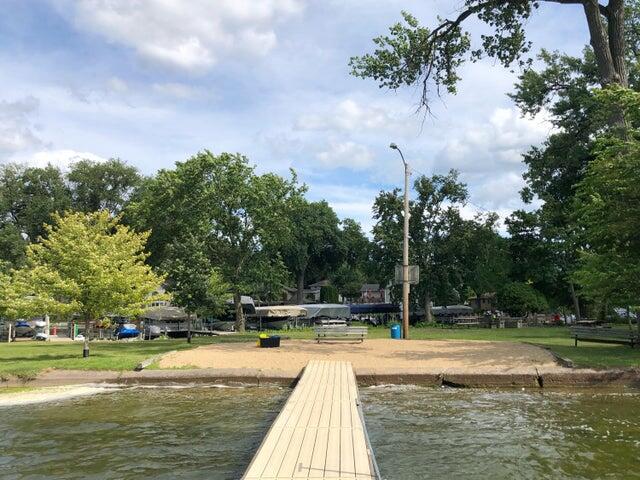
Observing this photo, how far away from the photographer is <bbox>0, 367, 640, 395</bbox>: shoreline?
15.0 metres

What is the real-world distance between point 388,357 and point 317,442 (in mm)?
11432

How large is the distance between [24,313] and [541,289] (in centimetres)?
4906

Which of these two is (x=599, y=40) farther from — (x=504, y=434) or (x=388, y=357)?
(x=504, y=434)

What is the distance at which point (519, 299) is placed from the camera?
48.8 meters

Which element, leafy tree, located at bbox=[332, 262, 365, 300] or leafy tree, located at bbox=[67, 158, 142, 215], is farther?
leafy tree, located at bbox=[332, 262, 365, 300]

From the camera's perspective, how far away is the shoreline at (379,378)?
1504cm

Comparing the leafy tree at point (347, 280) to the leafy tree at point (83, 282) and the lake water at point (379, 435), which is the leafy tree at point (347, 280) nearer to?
the leafy tree at point (83, 282)

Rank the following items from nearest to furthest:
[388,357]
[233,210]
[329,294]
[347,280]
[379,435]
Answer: [379,435] → [388,357] → [233,210] → [329,294] → [347,280]

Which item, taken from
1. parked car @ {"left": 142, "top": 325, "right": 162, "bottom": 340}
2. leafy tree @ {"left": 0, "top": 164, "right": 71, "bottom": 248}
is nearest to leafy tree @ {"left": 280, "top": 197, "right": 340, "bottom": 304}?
leafy tree @ {"left": 0, "top": 164, "right": 71, "bottom": 248}

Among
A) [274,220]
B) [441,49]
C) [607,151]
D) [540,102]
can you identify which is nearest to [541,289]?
[540,102]

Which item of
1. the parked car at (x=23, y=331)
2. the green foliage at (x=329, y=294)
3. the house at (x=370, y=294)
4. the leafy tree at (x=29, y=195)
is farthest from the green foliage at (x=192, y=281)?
the house at (x=370, y=294)

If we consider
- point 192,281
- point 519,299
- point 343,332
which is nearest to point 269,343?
point 343,332

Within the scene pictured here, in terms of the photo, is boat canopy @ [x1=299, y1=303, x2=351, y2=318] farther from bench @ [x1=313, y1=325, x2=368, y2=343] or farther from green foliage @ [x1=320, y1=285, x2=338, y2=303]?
bench @ [x1=313, y1=325, x2=368, y2=343]

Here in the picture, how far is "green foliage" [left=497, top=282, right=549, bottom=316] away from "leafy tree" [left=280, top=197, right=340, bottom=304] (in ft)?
105
